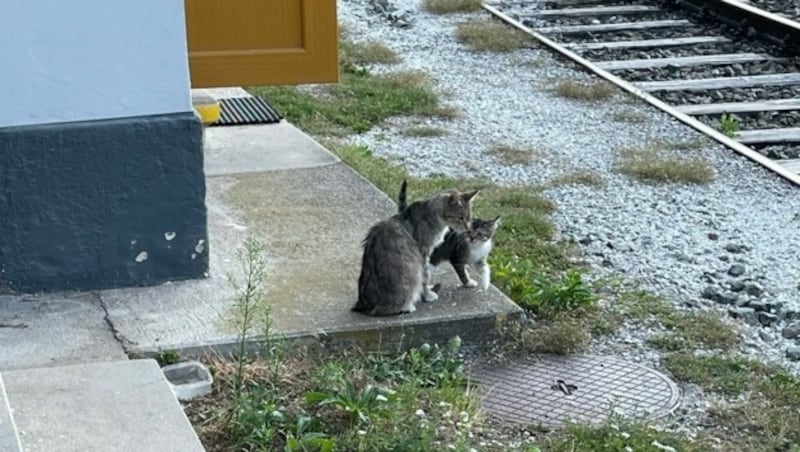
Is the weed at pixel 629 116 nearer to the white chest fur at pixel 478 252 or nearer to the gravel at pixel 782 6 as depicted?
the gravel at pixel 782 6

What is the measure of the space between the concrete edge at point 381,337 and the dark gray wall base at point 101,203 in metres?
0.69

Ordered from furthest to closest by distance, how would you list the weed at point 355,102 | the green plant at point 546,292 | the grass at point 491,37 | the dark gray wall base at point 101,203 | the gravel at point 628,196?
1. the grass at point 491,37
2. the weed at point 355,102
3. the gravel at point 628,196
4. the green plant at point 546,292
5. the dark gray wall base at point 101,203

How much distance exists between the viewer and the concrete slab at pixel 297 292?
5.75 metres

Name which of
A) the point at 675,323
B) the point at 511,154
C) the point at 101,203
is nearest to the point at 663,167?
the point at 511,154

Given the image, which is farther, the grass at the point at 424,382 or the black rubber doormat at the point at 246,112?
the black rubber doormat at the point at 246,112

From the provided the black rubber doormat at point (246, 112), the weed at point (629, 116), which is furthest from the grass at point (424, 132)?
the weed at point (629, 116)

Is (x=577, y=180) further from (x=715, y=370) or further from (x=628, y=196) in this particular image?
(x=715, y=370)

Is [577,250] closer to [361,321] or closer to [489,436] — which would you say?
[361,321]

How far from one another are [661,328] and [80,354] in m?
2.42

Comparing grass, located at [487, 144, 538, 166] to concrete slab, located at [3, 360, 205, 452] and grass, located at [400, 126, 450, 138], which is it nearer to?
grass, located at [400, 126, 450, 138]

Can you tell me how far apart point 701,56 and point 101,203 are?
697 centimetres

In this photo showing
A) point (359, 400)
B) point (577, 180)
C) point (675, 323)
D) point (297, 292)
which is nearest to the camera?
point (359, 400)

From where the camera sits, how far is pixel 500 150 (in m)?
9.23

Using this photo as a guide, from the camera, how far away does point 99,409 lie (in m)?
4.88
